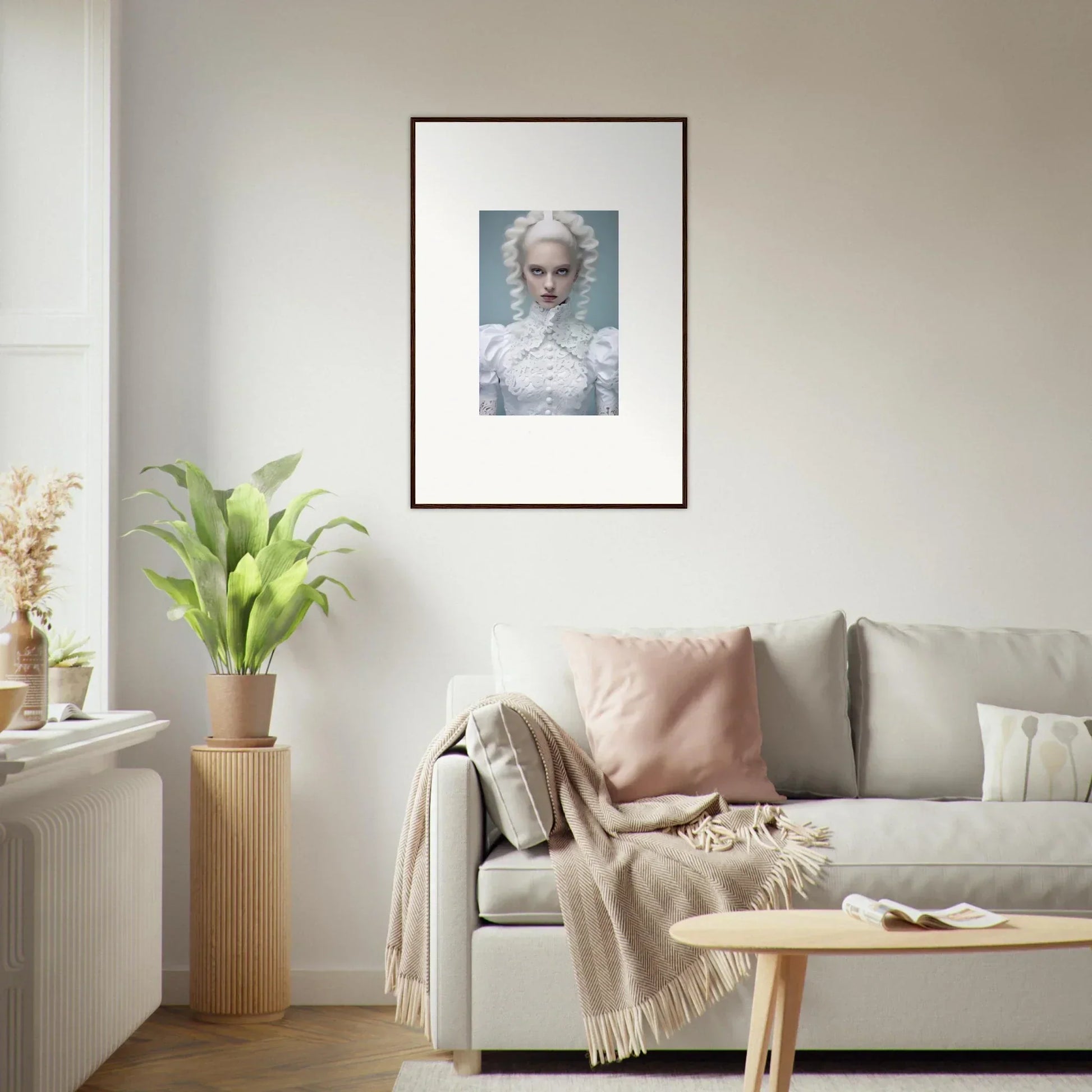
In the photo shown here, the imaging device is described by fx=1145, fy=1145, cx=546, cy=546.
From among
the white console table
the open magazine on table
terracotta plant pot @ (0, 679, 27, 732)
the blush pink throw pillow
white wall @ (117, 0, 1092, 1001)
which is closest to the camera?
the open magazine on table

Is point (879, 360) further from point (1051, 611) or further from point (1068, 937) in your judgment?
point (1068, 937)

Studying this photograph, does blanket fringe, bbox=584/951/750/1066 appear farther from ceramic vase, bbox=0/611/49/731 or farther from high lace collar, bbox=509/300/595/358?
high lace collar, bbox=509/300/595/358

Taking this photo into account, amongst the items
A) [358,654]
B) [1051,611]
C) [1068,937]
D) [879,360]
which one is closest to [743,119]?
[879,360]

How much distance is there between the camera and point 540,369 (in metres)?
3.36

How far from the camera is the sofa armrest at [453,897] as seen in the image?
2.44 metres

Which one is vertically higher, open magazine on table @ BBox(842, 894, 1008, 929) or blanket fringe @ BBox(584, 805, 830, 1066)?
open magazine on table @ BBox(842, 894, 1008, 929)

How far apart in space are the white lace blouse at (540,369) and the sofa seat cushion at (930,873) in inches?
54.0

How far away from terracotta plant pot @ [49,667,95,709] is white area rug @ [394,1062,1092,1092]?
1.18 m

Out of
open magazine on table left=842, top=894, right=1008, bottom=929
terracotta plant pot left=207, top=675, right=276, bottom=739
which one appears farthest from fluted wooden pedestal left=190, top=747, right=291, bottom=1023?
open magazine on table left=842, top=894, right=1008, bottom=929

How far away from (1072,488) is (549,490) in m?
1.54

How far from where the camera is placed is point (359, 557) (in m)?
3.33

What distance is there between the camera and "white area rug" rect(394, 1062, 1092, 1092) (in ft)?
7.87

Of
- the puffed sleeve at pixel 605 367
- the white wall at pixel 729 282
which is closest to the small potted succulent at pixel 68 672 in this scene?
the white wall at pixel 729 282

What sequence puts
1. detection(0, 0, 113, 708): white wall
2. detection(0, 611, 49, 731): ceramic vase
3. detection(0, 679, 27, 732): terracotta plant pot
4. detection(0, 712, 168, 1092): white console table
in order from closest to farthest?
detection(0, 712, 168, 1092): white console table
detection(0, 679, 27, 732): terracotta plant pot
detection(0, 611, 49, 731): ceramic vase
detection(0, 0, 113, 708): white wall
